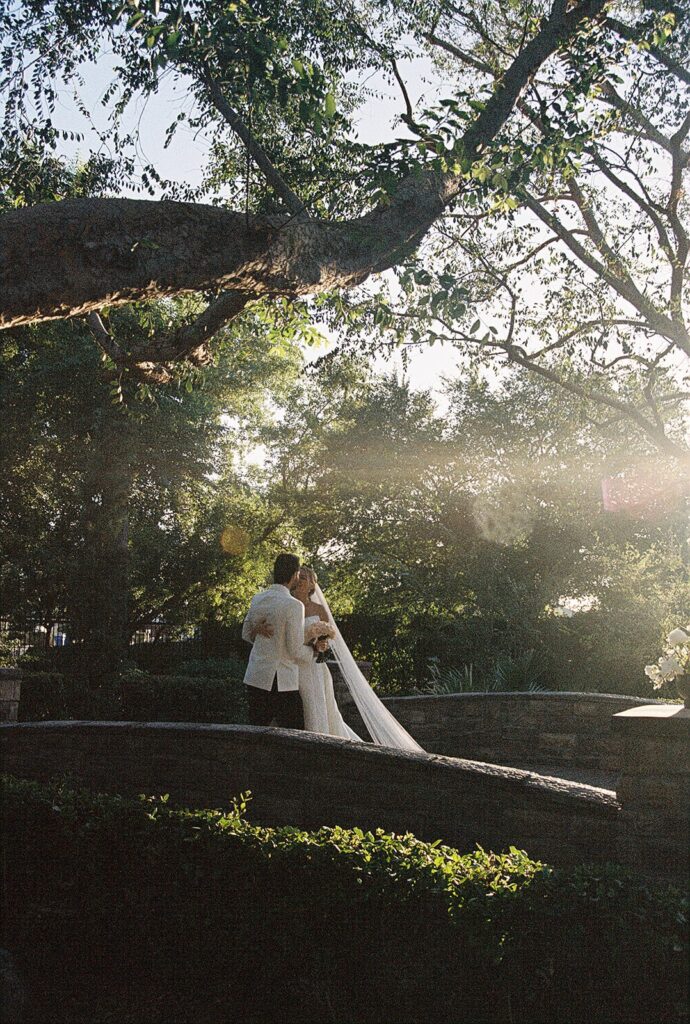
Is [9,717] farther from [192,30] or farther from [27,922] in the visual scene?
[192,30]

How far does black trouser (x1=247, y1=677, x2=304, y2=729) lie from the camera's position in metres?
8.16

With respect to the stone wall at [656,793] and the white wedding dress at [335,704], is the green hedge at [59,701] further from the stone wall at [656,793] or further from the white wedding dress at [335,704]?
the stone wall at [656,793]

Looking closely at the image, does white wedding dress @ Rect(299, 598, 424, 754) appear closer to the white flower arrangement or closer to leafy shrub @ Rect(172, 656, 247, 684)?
Answer: the white flower arrangement

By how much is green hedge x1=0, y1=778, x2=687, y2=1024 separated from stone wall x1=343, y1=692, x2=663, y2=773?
224 inches

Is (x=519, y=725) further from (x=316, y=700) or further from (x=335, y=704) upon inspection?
(x=316, y=700)

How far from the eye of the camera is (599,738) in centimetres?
1006

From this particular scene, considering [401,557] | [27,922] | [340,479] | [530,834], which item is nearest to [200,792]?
[27,922]

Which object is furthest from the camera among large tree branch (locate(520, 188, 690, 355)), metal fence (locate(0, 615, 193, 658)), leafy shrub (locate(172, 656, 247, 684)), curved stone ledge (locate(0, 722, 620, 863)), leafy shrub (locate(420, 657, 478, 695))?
metal fence (locate(0, 615, 193, 658))

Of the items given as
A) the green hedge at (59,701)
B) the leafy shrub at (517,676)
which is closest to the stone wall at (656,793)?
the leafy shrub at (517,676)

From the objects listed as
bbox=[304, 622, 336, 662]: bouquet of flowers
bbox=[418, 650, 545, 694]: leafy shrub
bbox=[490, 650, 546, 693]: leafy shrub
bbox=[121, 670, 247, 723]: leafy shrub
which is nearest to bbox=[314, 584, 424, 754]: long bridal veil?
bbox=[304, 622, 336, 662]: bouquet of flowers

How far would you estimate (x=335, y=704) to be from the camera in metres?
8.76

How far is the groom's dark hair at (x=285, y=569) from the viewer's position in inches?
328

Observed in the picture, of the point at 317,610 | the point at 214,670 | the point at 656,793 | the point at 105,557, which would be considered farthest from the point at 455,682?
the point at 105,557

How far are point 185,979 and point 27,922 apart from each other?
113 cm
